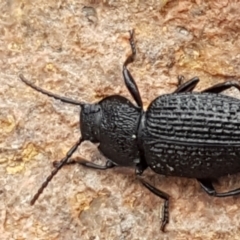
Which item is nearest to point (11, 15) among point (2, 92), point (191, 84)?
point (2, 92)

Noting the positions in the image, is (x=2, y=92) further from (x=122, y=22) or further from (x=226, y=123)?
(x=226, y=123)

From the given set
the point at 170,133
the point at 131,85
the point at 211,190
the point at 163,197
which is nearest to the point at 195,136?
the point at 170,133

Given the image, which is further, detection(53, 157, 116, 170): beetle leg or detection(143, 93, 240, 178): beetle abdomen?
detection(53, 157, 116, 170): beetle leg

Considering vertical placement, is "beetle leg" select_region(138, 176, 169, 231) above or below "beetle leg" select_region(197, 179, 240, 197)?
below

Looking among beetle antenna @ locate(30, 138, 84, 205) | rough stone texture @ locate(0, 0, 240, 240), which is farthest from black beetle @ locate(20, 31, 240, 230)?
rough stone texture @ locate(0, 0, 240, 240)

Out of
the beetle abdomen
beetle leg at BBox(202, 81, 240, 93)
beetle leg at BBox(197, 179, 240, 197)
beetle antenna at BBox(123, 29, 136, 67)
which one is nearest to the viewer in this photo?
the beetle abdomen

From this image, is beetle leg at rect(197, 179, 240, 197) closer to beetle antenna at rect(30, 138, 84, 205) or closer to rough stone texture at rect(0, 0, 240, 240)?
rough stone texture at rect(0, 0, 240, 240)

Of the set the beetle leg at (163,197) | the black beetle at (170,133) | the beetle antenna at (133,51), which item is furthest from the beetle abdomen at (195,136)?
the beetle antenna at (133,51)
